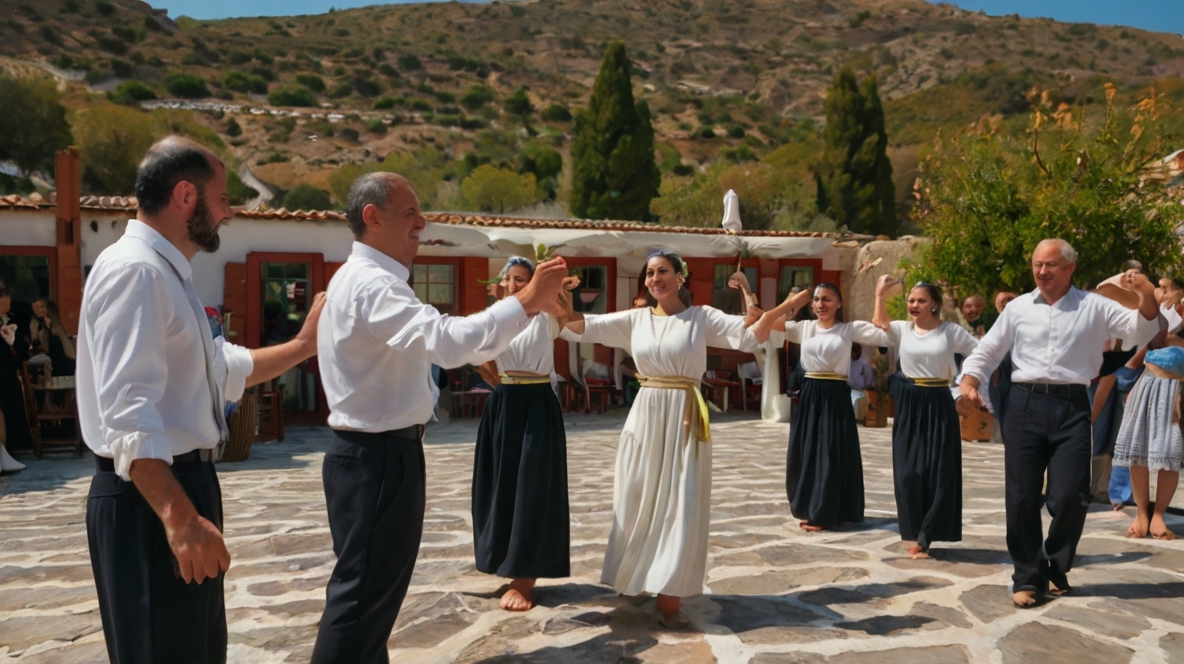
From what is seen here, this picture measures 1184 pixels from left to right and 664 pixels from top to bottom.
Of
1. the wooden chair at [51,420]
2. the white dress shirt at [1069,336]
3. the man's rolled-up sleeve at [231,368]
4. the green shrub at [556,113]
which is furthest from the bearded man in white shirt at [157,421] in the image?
the green shrub at [556,113]

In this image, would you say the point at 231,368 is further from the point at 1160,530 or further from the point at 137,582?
the point at 1160,530

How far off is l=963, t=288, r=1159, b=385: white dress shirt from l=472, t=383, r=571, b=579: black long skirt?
228 centimetres

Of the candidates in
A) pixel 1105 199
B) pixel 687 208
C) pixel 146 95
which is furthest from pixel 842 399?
pixel 146 95

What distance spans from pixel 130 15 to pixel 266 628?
70425 mm

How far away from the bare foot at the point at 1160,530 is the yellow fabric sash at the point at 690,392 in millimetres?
3664

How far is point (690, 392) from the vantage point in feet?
15.9

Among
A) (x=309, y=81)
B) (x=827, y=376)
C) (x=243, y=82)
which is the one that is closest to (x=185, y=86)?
(x=243, y=82)

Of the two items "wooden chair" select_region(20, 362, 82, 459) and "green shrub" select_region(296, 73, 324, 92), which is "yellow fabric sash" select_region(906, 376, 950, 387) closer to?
"wooden chair" select_region(20, 362, 82, 459)

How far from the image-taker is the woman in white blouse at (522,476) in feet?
16.2

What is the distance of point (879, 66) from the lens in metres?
80.8

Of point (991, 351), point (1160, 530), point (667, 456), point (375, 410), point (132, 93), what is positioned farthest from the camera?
point (132, 93)

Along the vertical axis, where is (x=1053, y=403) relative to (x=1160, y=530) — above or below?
above

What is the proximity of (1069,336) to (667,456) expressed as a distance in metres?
2.19

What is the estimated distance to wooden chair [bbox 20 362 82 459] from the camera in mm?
9953
